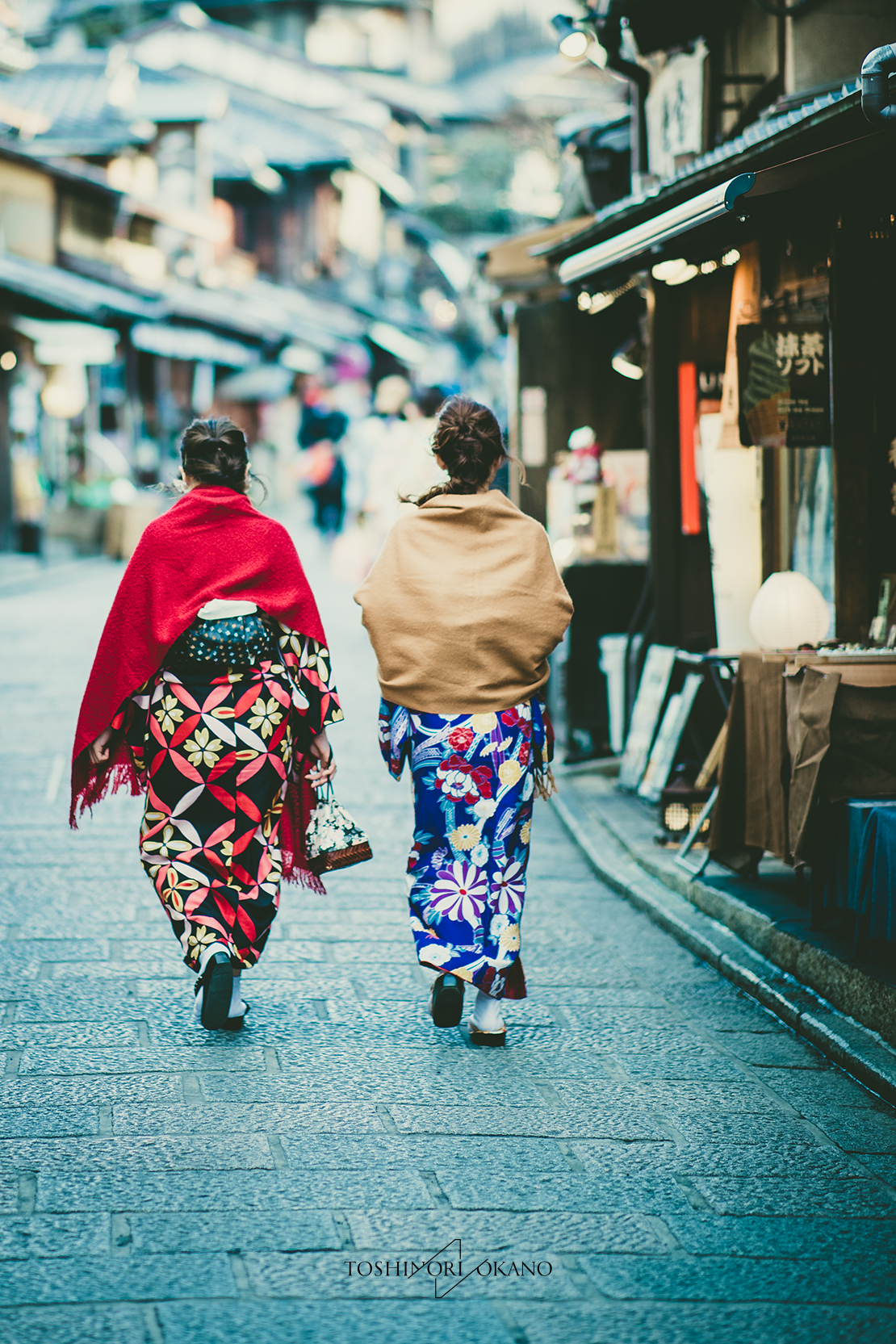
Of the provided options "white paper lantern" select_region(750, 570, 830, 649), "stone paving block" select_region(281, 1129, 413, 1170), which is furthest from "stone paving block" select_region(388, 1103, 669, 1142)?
"white paper lantern" select_region(750, 570, 830, 649)

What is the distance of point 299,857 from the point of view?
5777 millimetres

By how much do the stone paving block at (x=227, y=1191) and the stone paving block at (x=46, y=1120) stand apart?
0.32 meters

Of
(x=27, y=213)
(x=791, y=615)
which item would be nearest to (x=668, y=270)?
(x=791, y=615)

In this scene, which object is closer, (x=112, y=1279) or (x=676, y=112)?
(x=112, y=1279)

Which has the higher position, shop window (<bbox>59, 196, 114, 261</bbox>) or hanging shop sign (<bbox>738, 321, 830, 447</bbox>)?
shop window (<bbox>59, 196, 114, 261</bbox>)

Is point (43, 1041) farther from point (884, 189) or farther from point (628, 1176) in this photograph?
point (884, 189)

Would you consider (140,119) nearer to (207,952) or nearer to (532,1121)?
(207,952)

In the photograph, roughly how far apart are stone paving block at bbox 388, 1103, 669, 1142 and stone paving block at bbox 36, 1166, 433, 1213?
0.40m

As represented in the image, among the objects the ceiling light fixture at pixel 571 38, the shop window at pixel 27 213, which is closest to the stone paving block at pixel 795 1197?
the ceiling light fixture at pixel 571 38

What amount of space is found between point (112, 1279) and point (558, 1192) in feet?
3.97

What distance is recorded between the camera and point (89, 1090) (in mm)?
4793

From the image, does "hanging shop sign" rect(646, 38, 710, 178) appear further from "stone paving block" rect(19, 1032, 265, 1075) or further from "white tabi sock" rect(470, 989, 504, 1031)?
"stone paving block" rect(19, 1032, 265, 1075)

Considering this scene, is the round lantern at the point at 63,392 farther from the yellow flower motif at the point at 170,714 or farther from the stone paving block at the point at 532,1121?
the stone paving block at the point at 532,1121

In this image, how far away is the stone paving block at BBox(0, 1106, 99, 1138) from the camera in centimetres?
442
